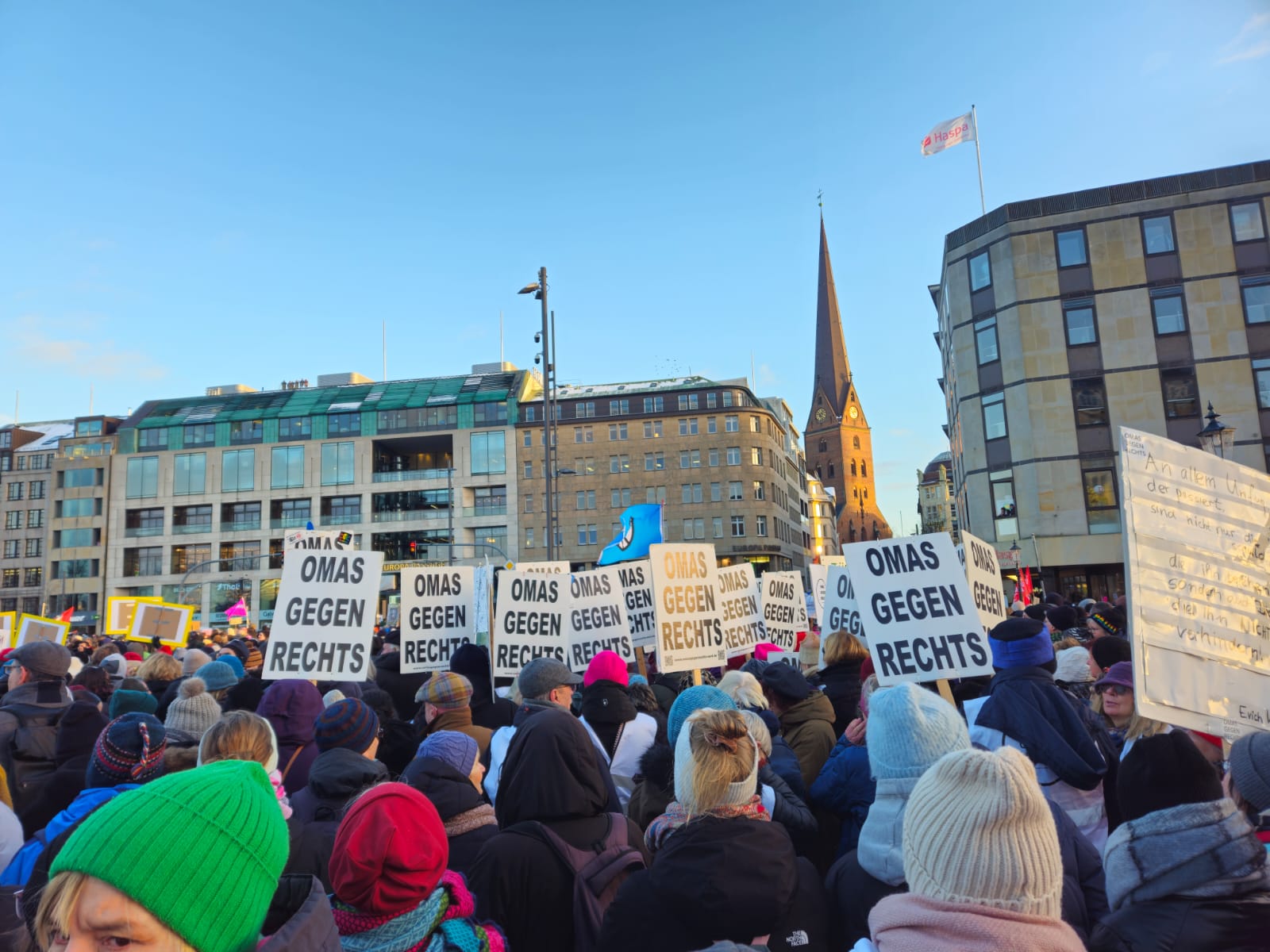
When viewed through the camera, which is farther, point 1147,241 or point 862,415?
point 862,415

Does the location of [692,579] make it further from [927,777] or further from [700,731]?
[927,777]

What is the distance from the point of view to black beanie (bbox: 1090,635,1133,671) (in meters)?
7.23

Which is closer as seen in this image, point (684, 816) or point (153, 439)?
point (684, 816)

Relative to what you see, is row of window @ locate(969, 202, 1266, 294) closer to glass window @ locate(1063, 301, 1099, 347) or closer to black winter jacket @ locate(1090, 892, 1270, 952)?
glass window @ locate(1063, 301, 1099, 347)

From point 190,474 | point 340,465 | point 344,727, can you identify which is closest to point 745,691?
point 344,727

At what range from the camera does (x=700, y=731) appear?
11.1 feet

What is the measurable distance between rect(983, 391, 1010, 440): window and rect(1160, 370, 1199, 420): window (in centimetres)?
587

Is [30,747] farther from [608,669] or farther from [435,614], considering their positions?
[435,614]

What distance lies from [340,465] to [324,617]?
70478 millimetres

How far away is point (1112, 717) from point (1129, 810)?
275 centimetres

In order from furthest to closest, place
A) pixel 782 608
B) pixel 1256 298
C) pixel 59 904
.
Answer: pixel 1256 298
pixel 782 608
pixel 59 904

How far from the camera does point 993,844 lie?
2.18m

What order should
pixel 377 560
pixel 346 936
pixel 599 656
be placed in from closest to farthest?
pixel 346 936 → pixel 599 656 → pixel 377 560

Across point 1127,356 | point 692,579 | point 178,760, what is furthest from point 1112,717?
point 1127,356
